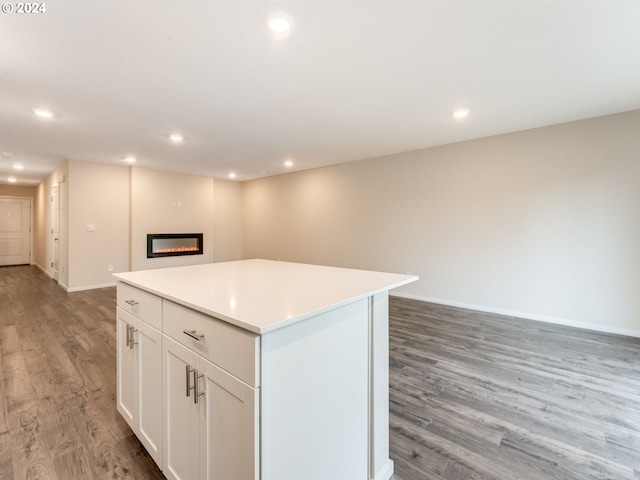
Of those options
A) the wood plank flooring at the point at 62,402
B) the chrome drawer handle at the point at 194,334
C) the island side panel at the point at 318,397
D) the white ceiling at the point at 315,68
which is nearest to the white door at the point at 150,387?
the wood plank flooring at the point at 62,402

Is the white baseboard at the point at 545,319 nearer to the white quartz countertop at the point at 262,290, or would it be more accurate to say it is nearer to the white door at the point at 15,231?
the white quartz countertop at the point at 262,290

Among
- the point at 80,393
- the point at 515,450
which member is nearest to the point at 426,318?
the point at 515,450

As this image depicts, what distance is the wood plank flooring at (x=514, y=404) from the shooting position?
4.92 ft

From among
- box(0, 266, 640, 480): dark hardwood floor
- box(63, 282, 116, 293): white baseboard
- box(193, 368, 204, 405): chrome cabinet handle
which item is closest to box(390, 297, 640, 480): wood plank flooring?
box(0, 266, 640, 480): dark hardwood floor

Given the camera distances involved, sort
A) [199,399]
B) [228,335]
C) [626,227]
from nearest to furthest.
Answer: [228,335] < [199,399] < [626,227]

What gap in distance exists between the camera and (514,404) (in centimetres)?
199

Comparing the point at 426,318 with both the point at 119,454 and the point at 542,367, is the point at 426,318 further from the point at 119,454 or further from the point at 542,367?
the point at 119,454

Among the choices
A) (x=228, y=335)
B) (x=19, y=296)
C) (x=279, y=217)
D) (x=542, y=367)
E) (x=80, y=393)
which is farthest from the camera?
(x=279, y=217)

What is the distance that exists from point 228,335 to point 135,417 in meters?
1.11

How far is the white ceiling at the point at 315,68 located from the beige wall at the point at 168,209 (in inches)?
83.2

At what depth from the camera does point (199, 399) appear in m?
1.10

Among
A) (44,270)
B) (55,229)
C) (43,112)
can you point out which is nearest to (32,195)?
(44,270)

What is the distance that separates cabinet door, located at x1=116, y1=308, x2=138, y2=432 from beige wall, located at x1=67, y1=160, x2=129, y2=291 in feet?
15.6

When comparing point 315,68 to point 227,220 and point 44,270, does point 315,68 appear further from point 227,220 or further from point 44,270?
point 44,270
